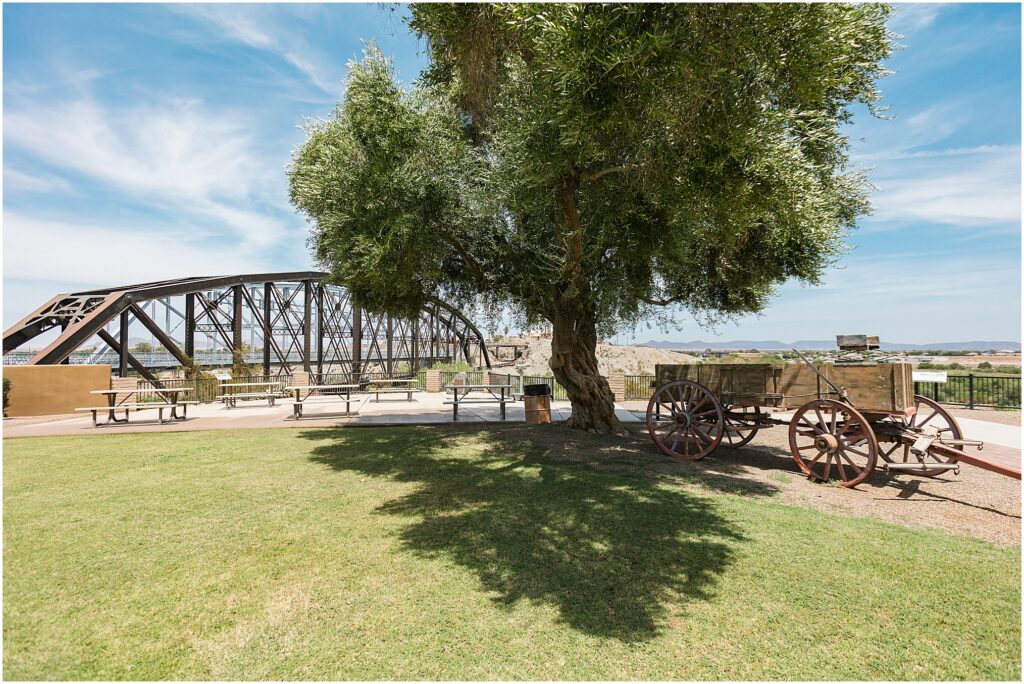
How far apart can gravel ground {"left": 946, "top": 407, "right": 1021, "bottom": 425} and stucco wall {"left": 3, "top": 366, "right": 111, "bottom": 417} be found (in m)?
27.8

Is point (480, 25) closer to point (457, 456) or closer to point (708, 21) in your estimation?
point (708, 21)

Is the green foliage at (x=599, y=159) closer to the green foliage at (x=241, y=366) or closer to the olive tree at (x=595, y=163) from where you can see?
the olive tree at (x=595, y=163)

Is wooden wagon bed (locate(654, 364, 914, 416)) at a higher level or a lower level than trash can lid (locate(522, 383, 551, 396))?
higher

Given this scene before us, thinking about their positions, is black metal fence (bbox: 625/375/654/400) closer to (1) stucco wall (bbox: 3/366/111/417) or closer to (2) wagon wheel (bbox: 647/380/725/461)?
(2) wagon wheel (bbox: 647/380/725/461)

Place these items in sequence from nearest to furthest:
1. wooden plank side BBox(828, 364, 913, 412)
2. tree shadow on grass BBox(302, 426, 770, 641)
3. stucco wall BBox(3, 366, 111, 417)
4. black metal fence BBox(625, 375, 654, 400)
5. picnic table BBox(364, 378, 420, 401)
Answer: tree shadow on grass BBox(302, 426, 770, 641), wooden plank side BBox(828, 364, 913, 412), stucco wall BBox(3, 366, 111, 417), picnic table BBox(364, 378, 420, 401), black metal fence BBox(625, 375, 654, 400)

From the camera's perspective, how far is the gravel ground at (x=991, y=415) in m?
12.9

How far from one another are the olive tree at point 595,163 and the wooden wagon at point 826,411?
245 centimetres

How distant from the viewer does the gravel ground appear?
12.9 meters

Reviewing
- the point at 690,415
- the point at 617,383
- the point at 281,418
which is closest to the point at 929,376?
the point at 690,415

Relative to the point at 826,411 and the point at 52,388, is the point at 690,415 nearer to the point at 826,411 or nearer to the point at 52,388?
the point at 826,411

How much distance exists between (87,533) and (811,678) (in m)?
7.10

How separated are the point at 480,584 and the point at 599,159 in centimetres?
675

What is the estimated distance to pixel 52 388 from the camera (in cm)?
1477

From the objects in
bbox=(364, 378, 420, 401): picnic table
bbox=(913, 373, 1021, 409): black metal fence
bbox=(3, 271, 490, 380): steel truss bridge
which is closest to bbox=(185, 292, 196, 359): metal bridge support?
bbox=(3, 271, 490, 380): steel truss bridge
